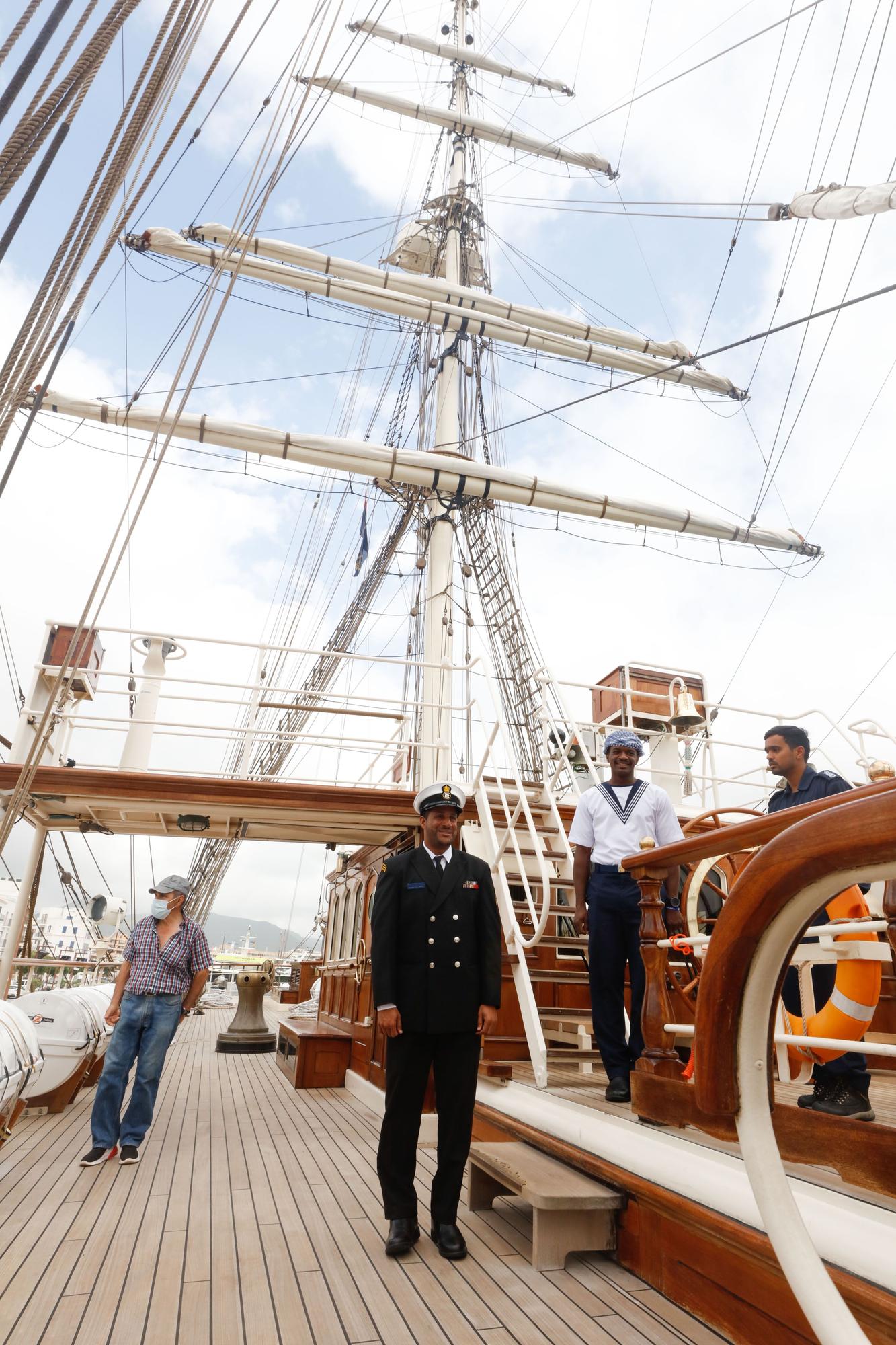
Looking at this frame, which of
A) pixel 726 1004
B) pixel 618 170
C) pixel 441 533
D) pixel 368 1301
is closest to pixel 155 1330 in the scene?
pixel 368 1301

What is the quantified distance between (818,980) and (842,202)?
788 cm

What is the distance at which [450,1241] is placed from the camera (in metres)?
2.80

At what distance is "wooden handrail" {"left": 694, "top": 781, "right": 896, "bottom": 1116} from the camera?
2.89 ft

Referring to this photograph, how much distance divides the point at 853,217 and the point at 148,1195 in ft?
30.7

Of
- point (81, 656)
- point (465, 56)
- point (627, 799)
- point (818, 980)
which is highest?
point (465, 56)

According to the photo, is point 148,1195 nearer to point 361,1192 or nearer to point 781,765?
point 361,1192

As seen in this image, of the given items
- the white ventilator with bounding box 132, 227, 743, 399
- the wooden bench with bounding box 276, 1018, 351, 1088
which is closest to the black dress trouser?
the wooden bench with bounding box 276, 1018, 351, 1088

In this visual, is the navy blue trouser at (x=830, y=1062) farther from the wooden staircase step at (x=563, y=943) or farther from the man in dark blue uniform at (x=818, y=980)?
the wooden staircase step at (x=563, y=943)

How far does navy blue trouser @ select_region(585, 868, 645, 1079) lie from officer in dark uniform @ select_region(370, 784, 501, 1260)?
0.55 metres

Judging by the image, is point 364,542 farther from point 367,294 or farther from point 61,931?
point 61,931

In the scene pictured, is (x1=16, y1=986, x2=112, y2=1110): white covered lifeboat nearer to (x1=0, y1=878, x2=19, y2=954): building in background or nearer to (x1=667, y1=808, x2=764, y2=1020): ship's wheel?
(x1=0, y1=878, x2=19, y2=954): building in background

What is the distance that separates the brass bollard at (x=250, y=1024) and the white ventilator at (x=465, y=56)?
60.1 ft

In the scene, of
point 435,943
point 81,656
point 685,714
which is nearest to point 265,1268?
point 435,943

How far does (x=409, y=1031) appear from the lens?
2.97 metres
